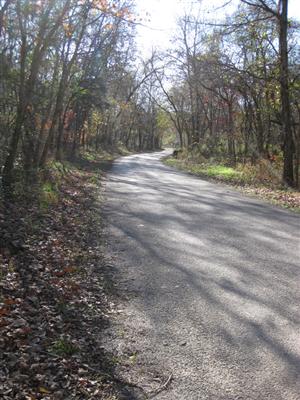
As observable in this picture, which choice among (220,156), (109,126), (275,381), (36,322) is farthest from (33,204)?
(109,126)

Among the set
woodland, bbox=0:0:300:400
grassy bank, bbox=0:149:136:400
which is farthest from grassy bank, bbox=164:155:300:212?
grassy bank, bbox=0:149:136:400

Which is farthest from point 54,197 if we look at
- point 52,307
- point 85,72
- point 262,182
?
point 85,72

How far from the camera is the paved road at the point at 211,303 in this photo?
395 centimetres

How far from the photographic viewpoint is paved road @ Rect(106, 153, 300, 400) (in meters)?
3.95

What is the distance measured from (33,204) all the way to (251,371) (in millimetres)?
7689

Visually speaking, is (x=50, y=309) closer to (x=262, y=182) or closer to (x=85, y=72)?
(x=262, y=182)

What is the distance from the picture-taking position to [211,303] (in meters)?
5.53

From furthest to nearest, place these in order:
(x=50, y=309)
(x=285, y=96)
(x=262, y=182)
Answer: (x=262, y=182)
(x=285, y=96)
(x=50, y=309)

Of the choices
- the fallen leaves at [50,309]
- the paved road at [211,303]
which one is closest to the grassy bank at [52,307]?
the fallen leaves at [50,309]

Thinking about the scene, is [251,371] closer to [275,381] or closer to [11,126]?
[275,381]

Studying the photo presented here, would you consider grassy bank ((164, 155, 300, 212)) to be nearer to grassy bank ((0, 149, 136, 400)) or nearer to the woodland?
the woodland

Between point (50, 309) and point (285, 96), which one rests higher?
point (285, 96)

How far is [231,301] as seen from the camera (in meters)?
5.58

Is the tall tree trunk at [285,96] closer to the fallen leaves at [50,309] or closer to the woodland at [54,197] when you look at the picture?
the woodland at [54,197]
